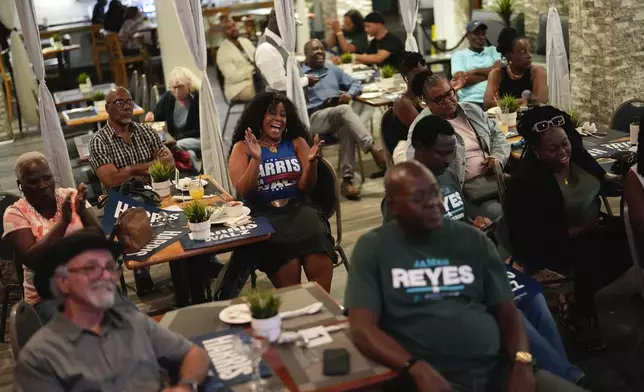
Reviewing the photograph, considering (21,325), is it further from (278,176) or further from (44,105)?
(44,105)

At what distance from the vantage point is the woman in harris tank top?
20.0 ft

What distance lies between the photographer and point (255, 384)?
8.25 feet

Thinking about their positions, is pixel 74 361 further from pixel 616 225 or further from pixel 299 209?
pixel 616 225

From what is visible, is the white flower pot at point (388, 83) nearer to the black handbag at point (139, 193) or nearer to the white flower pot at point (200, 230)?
the black handbag at point (139, 193)

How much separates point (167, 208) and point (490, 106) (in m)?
2.80

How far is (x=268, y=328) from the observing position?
276 cm

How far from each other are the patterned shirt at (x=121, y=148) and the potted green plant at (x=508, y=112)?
2.20 metres

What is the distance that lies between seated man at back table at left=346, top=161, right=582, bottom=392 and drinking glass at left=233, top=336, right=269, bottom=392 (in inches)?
11.8

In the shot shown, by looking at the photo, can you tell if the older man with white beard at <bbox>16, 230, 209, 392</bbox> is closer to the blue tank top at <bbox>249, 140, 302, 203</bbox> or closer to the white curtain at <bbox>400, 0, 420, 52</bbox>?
the blue tank top at <bbox>249, 140, 302, 203</bbox>

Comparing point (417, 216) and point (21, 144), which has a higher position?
point (417, 216)

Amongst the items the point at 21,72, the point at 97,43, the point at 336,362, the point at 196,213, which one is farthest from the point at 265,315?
the point at 97,43

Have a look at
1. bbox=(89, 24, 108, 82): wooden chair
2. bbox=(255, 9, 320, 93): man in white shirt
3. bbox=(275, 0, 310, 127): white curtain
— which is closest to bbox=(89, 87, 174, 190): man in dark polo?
bbox=(275, 0, 310, 127): white curtain

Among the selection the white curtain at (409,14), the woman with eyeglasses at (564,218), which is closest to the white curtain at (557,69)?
the white curtain at (409,14)

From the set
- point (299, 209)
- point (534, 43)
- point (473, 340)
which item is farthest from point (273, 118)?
point (534, 43)
